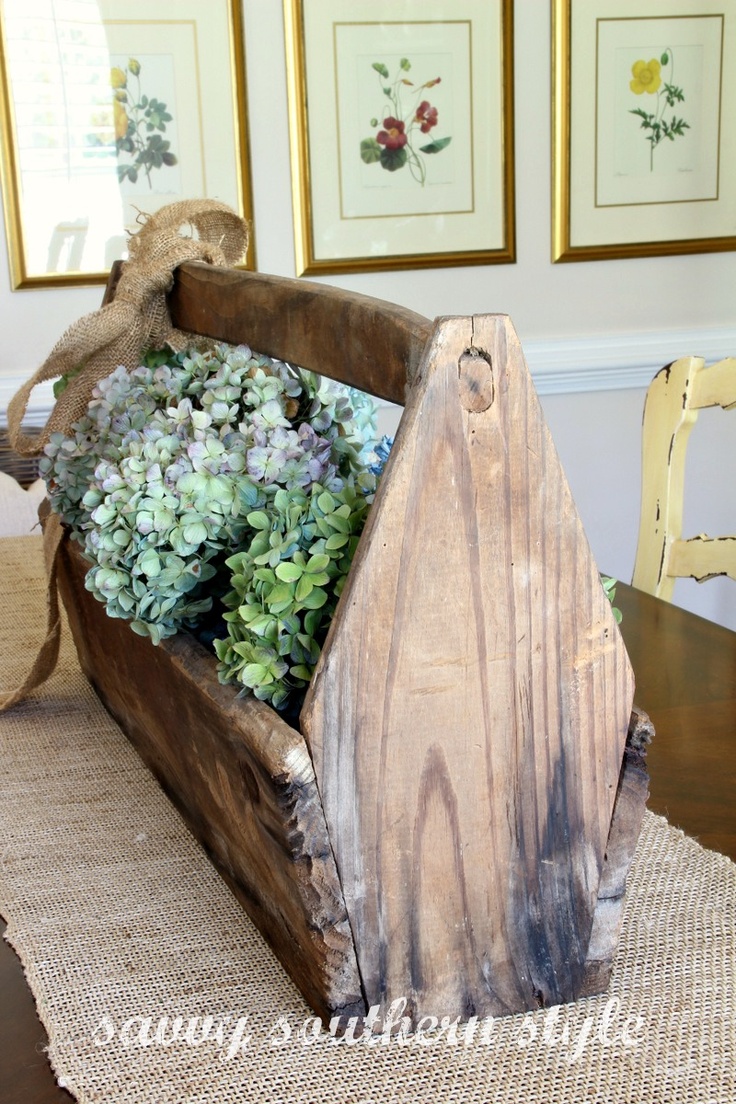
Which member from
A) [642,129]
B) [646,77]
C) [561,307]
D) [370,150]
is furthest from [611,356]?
[370,150]

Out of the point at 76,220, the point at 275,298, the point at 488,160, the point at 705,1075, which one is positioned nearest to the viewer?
the point at 705,1075

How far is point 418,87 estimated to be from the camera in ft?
7.95

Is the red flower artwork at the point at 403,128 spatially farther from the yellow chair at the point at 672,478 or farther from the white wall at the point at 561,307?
the yellow chair at the point at 672,478

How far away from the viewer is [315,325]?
0.65 m

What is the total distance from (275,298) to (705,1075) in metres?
0.49

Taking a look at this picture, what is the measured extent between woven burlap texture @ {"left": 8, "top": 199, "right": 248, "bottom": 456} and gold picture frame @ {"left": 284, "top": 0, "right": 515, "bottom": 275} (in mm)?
1481

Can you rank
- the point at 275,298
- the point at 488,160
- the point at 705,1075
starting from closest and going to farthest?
the point at 705,1075 < the point at 275,298 < the point at 488,160

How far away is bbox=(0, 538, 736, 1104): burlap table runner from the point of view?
1.77ft

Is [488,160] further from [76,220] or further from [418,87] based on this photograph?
[76,220]

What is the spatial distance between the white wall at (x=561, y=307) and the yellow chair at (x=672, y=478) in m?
1.19

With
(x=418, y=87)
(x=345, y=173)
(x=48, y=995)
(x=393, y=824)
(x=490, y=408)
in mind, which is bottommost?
(x=48, y=995)

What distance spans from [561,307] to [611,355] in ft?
0.54

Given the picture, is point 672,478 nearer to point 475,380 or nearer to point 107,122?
point 475,380

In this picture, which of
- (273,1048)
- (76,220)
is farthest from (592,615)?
(76,220)
